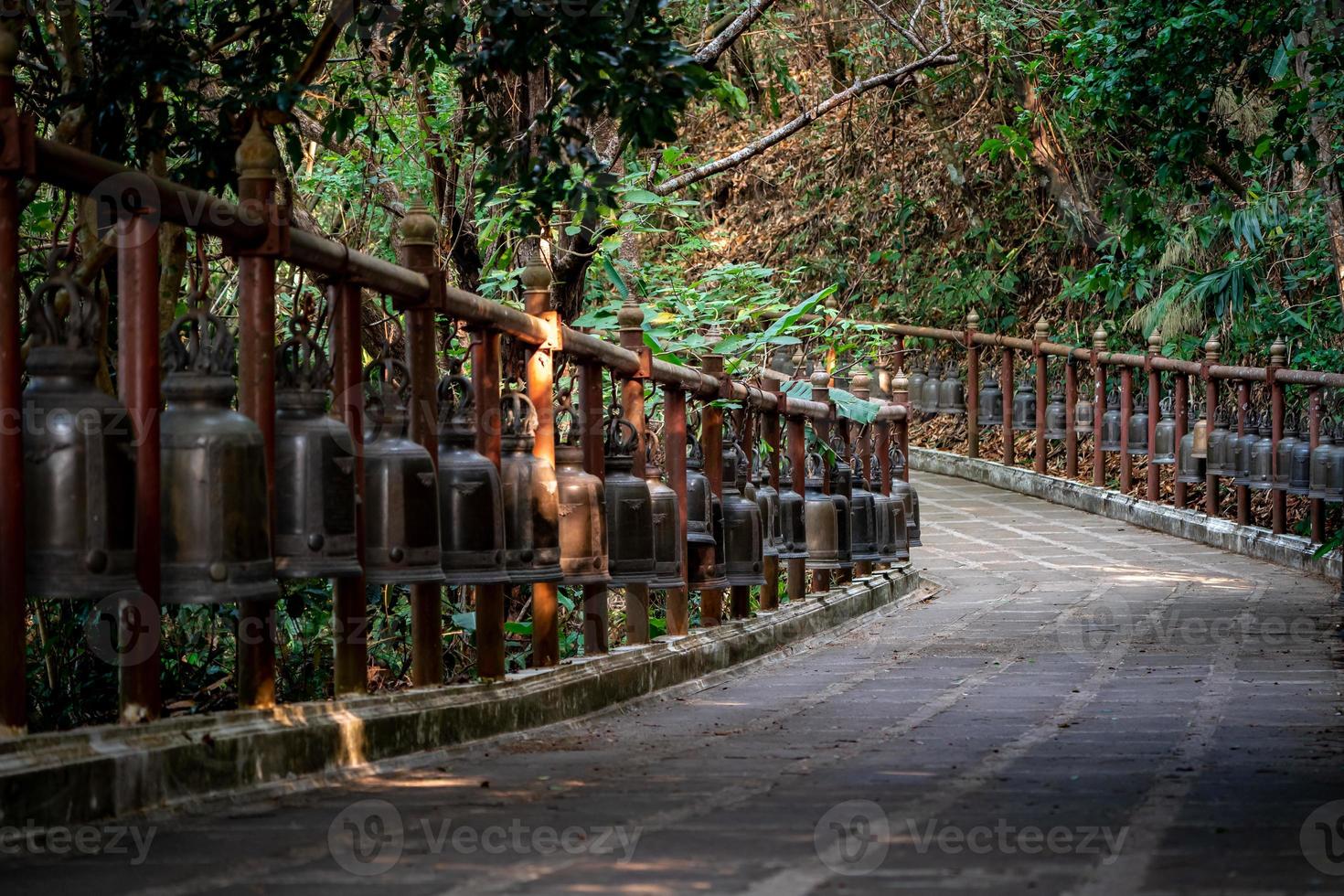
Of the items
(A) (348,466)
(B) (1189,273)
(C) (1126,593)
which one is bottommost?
(C) (1126,593)

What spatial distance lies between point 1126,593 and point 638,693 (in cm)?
556

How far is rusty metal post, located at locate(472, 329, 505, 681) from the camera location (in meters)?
5.82

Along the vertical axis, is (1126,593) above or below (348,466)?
below

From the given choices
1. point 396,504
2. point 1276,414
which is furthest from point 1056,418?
point 396,504

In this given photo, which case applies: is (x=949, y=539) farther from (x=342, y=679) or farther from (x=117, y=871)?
(x=117, y=871)

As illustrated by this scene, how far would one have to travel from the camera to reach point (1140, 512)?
1653 cm

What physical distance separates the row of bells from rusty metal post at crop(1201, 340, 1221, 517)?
29.2 ft

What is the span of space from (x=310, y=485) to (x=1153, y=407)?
1304 cm

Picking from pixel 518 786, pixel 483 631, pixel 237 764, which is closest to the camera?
pixel 237 764

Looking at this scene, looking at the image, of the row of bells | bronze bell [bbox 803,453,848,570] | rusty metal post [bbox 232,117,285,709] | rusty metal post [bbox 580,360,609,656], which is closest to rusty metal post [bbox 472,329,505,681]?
the row of bells

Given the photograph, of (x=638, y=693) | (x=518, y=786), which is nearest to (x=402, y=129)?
(x=638, y=693)

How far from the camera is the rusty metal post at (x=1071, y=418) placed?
17.9 metres

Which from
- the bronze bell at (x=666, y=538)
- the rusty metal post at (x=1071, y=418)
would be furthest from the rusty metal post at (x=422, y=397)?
the rusty metal post at (x=1071, y=418)

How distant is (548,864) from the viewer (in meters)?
3.31
